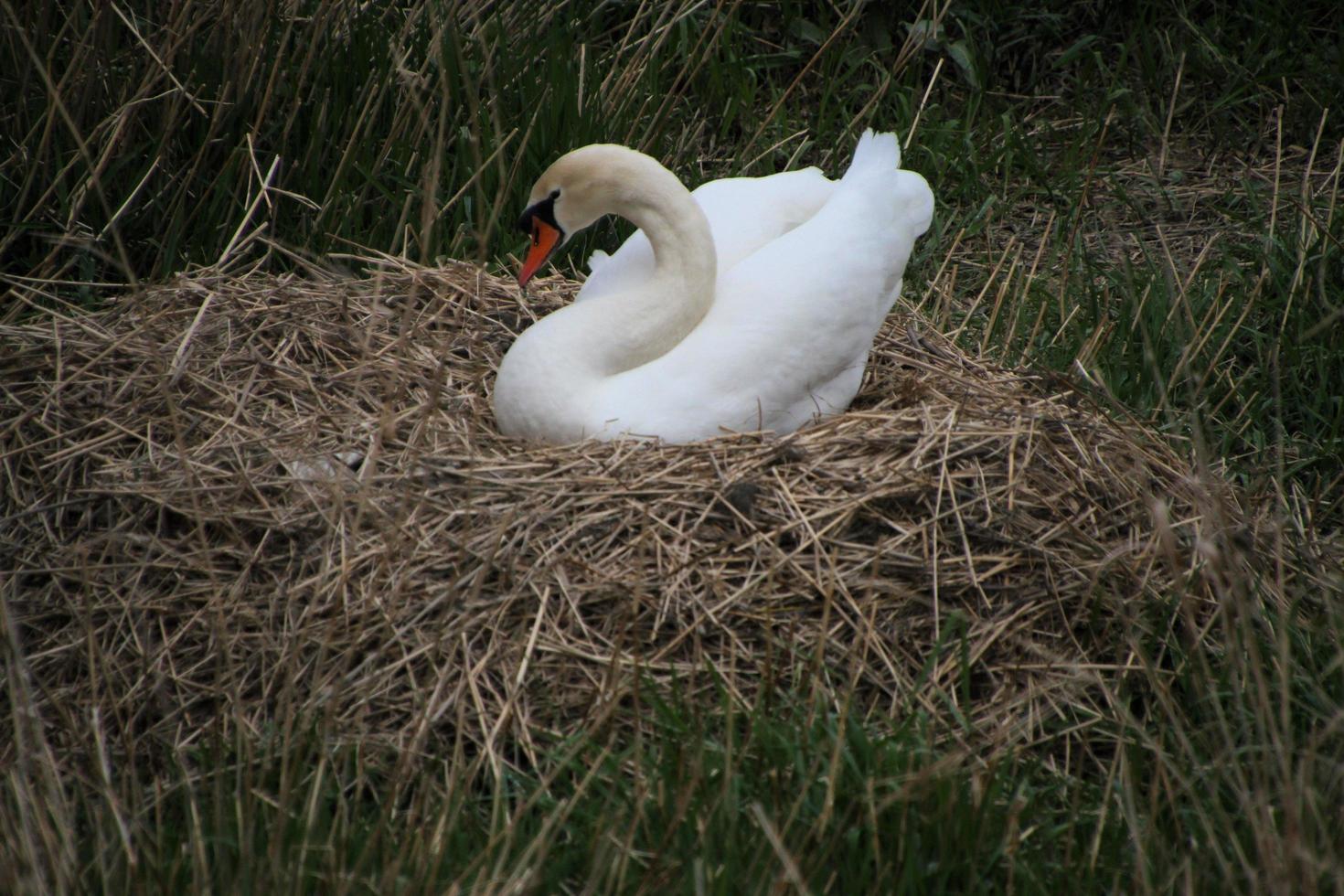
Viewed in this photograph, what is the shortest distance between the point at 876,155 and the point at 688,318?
82 centimetres

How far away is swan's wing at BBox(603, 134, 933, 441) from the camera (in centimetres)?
328

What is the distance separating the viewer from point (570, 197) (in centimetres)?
346

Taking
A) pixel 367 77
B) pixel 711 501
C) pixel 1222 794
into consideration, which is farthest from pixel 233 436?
pixel 1222 794

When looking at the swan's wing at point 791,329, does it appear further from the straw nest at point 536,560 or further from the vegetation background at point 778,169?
the vegetation background at point 778,169

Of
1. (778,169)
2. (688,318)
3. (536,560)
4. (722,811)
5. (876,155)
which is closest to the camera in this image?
(722,811)

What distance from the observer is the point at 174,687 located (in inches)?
108

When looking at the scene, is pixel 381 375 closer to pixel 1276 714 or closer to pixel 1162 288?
pixel 1276 714

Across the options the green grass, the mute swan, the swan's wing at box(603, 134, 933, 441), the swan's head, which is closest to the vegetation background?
the green grass

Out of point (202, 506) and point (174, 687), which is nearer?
point (174, 687)

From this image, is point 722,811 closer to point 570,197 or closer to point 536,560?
point 536,560

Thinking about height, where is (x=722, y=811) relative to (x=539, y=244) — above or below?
below

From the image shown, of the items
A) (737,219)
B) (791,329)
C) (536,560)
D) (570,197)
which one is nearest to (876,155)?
(737,219)

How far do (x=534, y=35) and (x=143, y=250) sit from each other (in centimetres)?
167

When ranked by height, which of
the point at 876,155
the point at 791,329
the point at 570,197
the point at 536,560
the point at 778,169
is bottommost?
the point at 778,169
